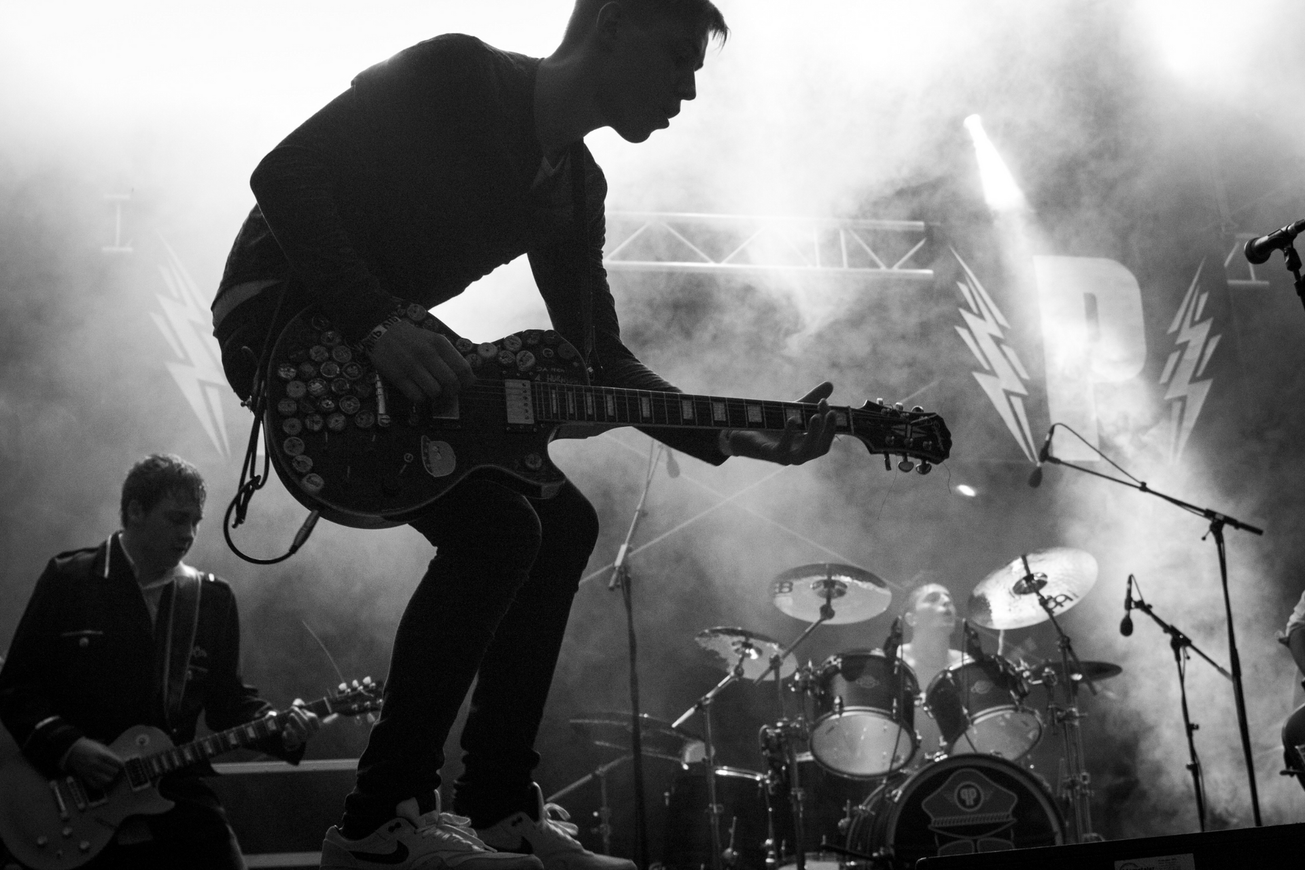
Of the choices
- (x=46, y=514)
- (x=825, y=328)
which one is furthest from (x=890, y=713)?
(x=46, y=514)

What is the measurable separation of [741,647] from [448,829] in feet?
14.6

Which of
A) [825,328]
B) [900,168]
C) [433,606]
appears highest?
[900,168]

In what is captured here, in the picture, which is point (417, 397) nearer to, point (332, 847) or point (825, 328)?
point (332, 847)

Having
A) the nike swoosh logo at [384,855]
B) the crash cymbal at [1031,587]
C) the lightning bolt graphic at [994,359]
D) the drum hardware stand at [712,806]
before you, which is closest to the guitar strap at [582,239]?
the nike swoosh logo at [384,855]

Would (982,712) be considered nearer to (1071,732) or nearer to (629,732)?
(1071,732)

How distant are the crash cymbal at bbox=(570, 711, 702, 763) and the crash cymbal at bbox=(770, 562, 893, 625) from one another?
3.30 feet

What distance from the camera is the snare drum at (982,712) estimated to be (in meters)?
6.26

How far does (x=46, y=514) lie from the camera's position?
6.36 metres

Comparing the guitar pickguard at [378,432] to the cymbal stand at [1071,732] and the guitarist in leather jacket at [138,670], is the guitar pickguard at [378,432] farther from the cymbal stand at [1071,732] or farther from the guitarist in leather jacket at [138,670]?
the cymbal stand at [1071,732]

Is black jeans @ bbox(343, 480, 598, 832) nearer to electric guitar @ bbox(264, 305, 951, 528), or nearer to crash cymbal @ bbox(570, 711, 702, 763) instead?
electric guitar @ bbox(264, 305, 951, 528)

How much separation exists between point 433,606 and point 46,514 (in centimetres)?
509

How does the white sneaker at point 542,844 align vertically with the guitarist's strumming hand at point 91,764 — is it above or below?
below

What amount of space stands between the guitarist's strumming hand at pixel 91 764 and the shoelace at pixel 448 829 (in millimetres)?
Result: 2160

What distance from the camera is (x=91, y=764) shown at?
3.82m
